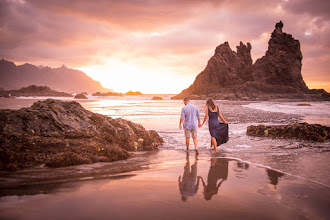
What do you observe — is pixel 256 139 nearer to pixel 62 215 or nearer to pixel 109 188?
pixel 109 188

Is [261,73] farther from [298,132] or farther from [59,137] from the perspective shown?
[59,137]

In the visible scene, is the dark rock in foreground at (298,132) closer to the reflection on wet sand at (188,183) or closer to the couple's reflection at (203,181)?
the couple's reflection at (203,181)

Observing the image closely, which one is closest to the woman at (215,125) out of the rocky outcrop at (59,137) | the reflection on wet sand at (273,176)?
the rocky outcrop at (59,137)

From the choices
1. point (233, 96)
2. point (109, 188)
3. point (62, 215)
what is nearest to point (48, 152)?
point (109, 188)

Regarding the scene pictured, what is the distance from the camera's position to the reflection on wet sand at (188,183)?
3.21 meters

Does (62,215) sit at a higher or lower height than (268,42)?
lower

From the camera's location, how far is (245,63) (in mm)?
125625

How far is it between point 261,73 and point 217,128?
11511 cm

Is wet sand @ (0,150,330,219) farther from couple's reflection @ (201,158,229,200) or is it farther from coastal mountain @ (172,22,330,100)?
coastal mountain @ (172,22,330,100)

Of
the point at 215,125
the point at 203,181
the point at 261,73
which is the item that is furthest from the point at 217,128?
the point at 261,73

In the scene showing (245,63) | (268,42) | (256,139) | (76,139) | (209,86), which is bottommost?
(256,139)

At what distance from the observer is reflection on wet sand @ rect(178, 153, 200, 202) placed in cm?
321

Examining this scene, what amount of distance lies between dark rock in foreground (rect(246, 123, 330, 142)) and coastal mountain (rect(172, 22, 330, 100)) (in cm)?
8487

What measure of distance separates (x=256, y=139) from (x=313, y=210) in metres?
6.61
